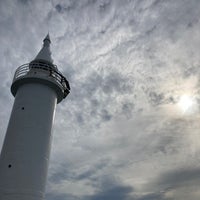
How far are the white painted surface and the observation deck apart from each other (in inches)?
19.2

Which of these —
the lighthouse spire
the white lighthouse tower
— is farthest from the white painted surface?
the lighthouse spire

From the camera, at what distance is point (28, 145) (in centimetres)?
1650

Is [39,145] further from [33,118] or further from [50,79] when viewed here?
[50,79]

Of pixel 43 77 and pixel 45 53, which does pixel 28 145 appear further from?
pixel 45 53

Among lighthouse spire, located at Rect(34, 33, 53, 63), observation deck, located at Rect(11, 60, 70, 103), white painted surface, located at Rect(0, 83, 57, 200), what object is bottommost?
white painted surface, located at Rect(0, 83, 57, 200)

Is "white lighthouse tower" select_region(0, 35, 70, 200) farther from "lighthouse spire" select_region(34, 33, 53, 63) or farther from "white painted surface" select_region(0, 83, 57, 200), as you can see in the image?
"lighthouse spire" select_region(34, 33, 53, 63)

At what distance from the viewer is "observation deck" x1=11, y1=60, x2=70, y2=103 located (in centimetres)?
1936

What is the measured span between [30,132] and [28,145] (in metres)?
1.04

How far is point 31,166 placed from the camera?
52.2ft

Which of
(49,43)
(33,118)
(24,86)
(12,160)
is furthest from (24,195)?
(49,43)


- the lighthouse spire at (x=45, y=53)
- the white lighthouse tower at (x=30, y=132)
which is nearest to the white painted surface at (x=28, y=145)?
the white lighthouse tower at (x=30, y=132)

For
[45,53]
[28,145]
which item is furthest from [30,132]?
[45,53]

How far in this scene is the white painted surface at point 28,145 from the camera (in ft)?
49.9

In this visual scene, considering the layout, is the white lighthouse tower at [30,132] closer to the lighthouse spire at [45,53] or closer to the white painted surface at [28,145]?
the white painted surface at [28,145]
